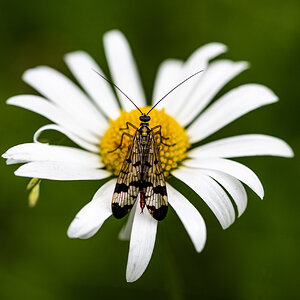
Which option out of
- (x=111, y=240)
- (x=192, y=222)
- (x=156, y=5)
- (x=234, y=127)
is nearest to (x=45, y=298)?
(x=111, y=240)

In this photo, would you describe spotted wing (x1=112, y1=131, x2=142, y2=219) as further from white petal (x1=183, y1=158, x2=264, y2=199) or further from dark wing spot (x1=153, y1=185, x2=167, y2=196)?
white petal (x1=183, y1=158, x2=264, y2=199)

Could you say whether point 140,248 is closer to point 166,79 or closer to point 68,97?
point 68,97

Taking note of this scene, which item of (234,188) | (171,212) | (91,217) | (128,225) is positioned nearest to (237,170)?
(234,188)

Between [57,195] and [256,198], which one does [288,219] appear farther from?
[57,195]

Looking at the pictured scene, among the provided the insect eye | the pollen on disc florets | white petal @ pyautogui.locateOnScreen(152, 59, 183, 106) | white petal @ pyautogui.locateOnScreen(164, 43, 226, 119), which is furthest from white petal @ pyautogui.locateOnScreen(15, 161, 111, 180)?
white petal @ pyautogui.locateOnScreen(152, 59, 183, 106)

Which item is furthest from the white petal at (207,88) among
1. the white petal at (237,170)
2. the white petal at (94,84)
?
the white petal at (237,170)

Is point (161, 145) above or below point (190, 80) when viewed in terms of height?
below
